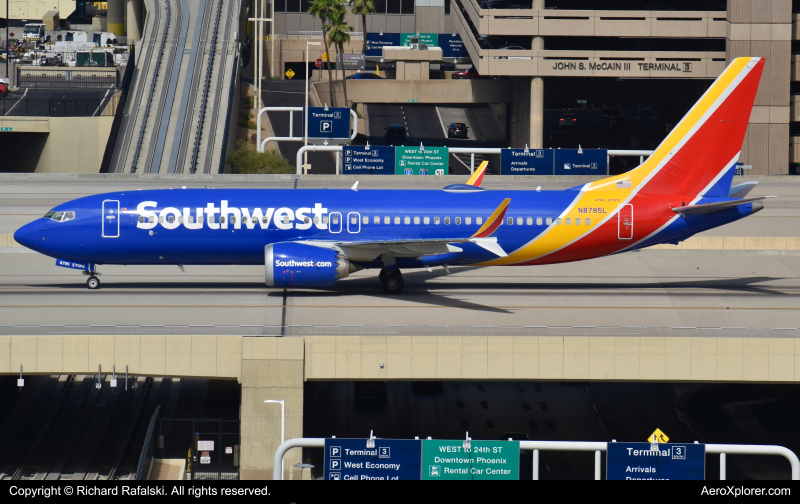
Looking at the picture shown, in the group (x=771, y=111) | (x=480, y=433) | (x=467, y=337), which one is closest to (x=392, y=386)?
(x=480, y=433)

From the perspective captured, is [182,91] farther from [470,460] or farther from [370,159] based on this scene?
[470,460]

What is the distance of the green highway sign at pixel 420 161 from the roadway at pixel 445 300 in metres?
19.6

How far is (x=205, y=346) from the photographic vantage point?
3594cm

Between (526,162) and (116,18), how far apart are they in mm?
94708

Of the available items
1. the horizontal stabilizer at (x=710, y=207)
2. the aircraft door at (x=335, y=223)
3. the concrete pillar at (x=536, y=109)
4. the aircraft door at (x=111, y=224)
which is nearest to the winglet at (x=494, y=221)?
the aircraft door at (x=335, y=223)

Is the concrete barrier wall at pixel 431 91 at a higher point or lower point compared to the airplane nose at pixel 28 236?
higher

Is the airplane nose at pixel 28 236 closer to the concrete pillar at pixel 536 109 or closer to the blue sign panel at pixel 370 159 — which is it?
the blue sign panel at pixel 370 159

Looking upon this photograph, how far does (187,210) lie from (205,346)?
9.22 meters

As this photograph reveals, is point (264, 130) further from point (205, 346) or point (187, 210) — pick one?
point (205, 346)

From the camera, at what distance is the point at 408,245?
1670 inches

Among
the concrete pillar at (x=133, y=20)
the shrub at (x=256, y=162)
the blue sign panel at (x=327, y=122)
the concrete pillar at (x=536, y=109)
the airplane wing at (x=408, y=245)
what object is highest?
the concrete pillar at (x=133, y=20)

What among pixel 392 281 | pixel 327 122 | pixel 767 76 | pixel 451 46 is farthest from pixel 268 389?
pixel 451 46

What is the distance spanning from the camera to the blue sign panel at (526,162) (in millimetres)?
72688

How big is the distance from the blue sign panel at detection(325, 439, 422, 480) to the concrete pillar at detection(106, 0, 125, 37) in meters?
133
